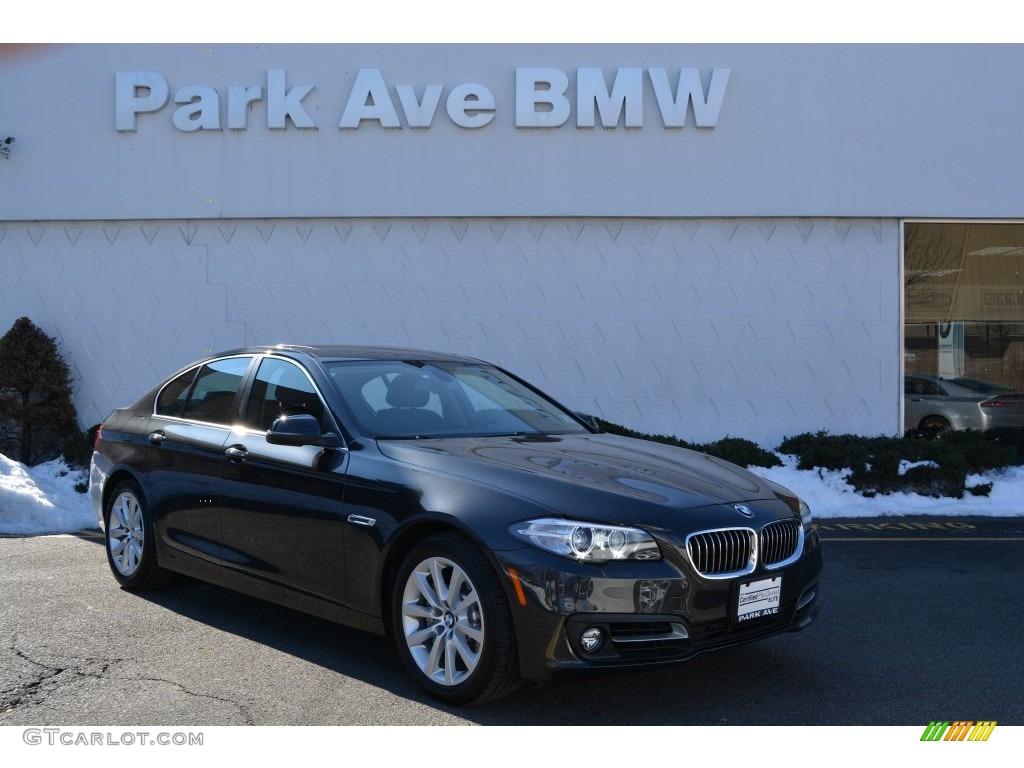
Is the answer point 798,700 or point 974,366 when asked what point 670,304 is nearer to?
point 974,366

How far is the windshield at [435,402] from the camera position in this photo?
17.0ft

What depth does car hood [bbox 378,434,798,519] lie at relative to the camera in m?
4.25

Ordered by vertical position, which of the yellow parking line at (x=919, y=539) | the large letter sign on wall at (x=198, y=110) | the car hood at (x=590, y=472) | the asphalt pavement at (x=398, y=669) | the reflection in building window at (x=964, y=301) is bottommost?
the asphalt pavement at (x=398, y=669)

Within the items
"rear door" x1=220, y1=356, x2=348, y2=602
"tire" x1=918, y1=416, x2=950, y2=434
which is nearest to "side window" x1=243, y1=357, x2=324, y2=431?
"rear door" x1=220, y1=356, x2=348, y2=602

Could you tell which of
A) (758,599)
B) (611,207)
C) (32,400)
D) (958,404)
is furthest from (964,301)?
(32,400)

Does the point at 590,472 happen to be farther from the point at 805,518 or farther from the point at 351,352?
the point at 351,352

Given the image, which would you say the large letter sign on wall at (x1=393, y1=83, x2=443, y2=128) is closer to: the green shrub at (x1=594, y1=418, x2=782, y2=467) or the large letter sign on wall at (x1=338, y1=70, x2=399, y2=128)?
the large letter sign on wall at (x1=338, y1=70, x2=399, y2=128)

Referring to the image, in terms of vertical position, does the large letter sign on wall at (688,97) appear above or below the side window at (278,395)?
above

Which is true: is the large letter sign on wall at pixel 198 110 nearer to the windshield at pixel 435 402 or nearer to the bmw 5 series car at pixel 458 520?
the bmw 5 series car at pixel 458 520

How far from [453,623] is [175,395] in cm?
297

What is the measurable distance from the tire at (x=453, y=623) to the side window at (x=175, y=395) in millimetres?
2457

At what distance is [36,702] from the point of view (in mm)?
4422

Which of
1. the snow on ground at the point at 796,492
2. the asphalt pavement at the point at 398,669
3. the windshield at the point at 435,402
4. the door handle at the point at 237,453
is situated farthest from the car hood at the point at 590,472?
the snow on ground at the point at 796,492

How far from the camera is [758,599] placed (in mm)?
4371
